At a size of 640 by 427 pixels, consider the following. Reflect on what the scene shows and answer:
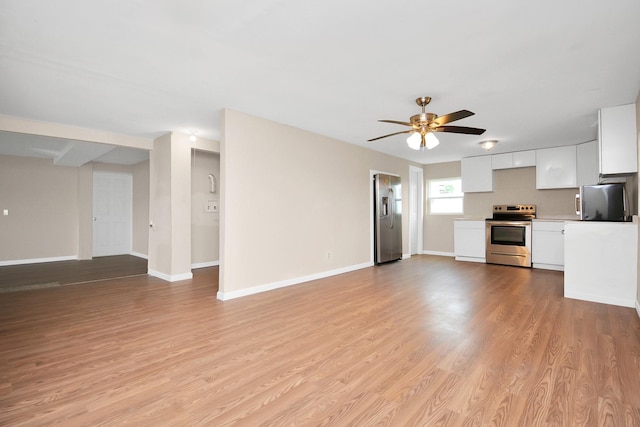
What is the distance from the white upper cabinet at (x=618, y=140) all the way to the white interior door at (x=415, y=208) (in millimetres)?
4029

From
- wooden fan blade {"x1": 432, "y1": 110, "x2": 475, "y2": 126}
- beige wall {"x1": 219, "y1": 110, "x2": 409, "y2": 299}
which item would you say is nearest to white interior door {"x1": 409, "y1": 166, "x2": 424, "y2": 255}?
beige wall {"x1": 219, "y1": 110, "x2": 409, "y2": 299}

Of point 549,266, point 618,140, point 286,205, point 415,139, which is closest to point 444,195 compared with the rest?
point 549,266

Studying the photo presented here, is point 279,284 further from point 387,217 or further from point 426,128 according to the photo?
point 387,217

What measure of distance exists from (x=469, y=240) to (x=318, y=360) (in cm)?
578

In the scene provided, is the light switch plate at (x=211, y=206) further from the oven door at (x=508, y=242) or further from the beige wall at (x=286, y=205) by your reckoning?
the oven door at (x=508, y=242)

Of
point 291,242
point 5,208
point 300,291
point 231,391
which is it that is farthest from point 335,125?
point 5,208

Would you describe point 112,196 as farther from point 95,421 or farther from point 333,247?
point 95,421

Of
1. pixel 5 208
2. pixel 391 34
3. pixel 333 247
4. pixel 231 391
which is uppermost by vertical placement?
pixel 391 34

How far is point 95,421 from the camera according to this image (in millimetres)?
1609

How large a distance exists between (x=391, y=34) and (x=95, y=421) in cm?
304

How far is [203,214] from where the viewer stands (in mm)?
6402

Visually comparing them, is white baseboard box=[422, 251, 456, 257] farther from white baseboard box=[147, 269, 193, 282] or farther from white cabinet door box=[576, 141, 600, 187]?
white baseboard box=[147, 269, 193, 282]

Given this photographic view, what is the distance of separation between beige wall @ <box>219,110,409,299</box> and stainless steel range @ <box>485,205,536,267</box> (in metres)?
2.66

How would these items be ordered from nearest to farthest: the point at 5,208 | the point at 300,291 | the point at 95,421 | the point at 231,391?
the point at 95,421, the point at 231,391, the point at 300,291, the point at 5,208
